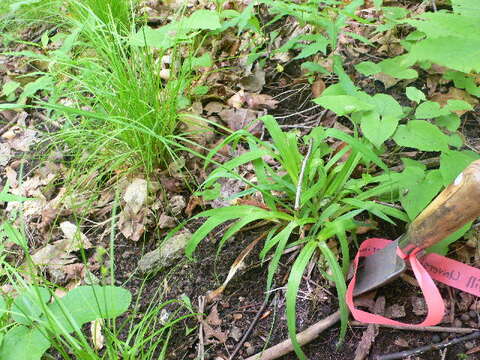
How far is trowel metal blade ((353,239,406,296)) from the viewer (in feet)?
3.80

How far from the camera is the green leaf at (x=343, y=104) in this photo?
137 centimetres

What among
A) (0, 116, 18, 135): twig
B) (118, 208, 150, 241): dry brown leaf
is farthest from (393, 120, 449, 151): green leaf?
(0, 116, 18, 135): twig

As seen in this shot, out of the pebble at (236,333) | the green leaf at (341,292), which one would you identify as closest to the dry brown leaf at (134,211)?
the pebble at (236,333)

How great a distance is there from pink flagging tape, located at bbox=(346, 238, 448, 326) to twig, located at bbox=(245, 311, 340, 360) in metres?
0.10

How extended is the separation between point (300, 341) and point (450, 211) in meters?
0.60

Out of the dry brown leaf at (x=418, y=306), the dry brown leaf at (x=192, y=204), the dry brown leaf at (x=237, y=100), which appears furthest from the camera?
the dry brown leaf at (x=237, y=100)

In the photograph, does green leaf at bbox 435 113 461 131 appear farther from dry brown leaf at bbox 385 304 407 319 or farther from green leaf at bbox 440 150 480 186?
dry brown leaf at bbox 385 304 407 319

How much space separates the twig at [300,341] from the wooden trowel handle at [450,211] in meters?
0.37

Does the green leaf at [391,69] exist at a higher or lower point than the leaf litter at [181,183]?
higher

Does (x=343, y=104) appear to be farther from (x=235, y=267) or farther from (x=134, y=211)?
(x=134, y=211)

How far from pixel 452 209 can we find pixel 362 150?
0.40 m

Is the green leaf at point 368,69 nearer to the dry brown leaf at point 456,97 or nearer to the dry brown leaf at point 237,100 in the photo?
the dry brown leaf at point 456,97

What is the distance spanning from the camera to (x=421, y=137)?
1.32 metres

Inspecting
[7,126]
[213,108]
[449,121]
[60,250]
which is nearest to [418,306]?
[449,121]
